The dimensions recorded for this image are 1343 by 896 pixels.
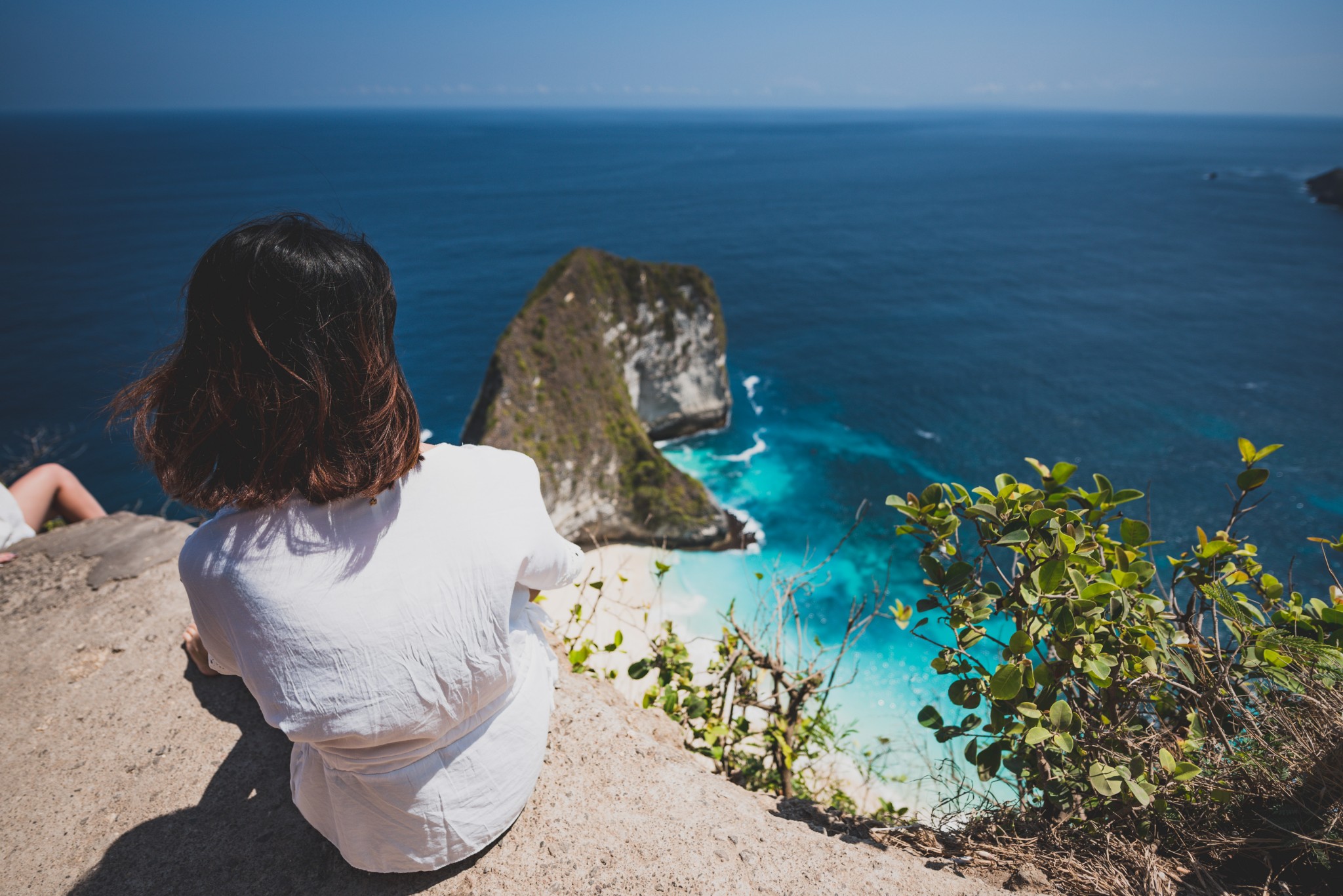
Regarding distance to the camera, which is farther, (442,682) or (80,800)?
(80,800)

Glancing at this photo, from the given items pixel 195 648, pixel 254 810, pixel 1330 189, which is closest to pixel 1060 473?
pixel 195 648

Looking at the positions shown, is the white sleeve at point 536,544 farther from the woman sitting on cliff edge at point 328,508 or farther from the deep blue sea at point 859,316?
the deep blue sea at point 859,316

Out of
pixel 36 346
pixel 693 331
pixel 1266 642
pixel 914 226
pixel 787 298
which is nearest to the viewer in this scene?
pixel 1266 642

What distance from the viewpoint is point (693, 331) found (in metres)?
30.4

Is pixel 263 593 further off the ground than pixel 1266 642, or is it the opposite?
pixel 263 593

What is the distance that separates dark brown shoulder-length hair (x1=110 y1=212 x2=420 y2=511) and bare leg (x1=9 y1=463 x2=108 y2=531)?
4362 mm

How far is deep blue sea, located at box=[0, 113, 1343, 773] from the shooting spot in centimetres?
2528

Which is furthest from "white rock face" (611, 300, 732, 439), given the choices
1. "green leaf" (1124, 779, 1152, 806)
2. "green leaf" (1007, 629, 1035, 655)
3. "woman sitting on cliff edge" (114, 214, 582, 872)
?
"woman sitting on cliff edge" (114, 214, 582, 872)

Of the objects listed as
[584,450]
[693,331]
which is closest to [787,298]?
[693,331]

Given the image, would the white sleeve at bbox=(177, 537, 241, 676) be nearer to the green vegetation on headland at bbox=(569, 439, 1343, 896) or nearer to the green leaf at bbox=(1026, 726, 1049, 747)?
the green vegetation on headland at bbox=(569, 439, 1343, 896)

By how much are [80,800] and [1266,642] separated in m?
→ 5.03

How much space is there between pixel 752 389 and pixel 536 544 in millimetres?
33664

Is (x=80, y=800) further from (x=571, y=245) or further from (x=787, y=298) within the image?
(x=571, y=245)

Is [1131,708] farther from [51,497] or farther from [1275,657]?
[51,497]
